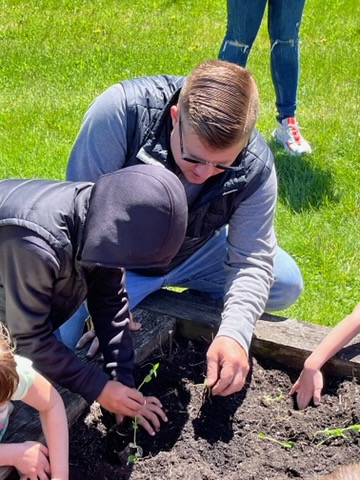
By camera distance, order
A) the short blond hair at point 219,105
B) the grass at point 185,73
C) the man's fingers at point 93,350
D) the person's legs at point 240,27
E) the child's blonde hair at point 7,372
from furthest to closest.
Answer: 1. the person's legs at point 240,27
2. the grass at point 185,73
3. the man's fingers at point 93,350
4. the short blond hair at point 219,105
5. the child's blonde hair at point 7,372

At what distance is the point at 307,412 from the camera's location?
2402 millimetres

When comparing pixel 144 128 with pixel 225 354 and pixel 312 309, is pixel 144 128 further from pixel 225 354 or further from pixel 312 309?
pixel 312 309

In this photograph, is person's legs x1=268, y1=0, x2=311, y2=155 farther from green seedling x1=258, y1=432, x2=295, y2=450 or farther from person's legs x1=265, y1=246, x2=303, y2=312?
green seedling x1=258, y1=432, x2=295, y2=450

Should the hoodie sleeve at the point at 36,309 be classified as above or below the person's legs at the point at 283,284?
above

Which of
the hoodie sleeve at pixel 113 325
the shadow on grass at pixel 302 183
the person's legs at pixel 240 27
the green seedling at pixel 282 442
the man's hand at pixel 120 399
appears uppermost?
the person's legs at pixel 240 27

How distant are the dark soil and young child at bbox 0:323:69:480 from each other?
7.9 inches

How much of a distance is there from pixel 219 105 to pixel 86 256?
2.17ft

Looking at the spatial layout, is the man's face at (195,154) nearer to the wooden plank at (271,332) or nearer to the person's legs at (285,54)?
the wooden plank at (271,332)

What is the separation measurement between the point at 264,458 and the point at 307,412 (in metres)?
0.26

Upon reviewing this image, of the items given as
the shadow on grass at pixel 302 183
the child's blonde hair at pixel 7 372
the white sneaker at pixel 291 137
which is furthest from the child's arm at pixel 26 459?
the white sneaker at pixel 291 137

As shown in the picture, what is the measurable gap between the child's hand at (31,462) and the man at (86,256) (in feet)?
0.70

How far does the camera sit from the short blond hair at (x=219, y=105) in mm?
2154

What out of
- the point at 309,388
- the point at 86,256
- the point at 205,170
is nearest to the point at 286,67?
the point at 205,170

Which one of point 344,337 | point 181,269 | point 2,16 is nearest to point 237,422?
point 344,337
